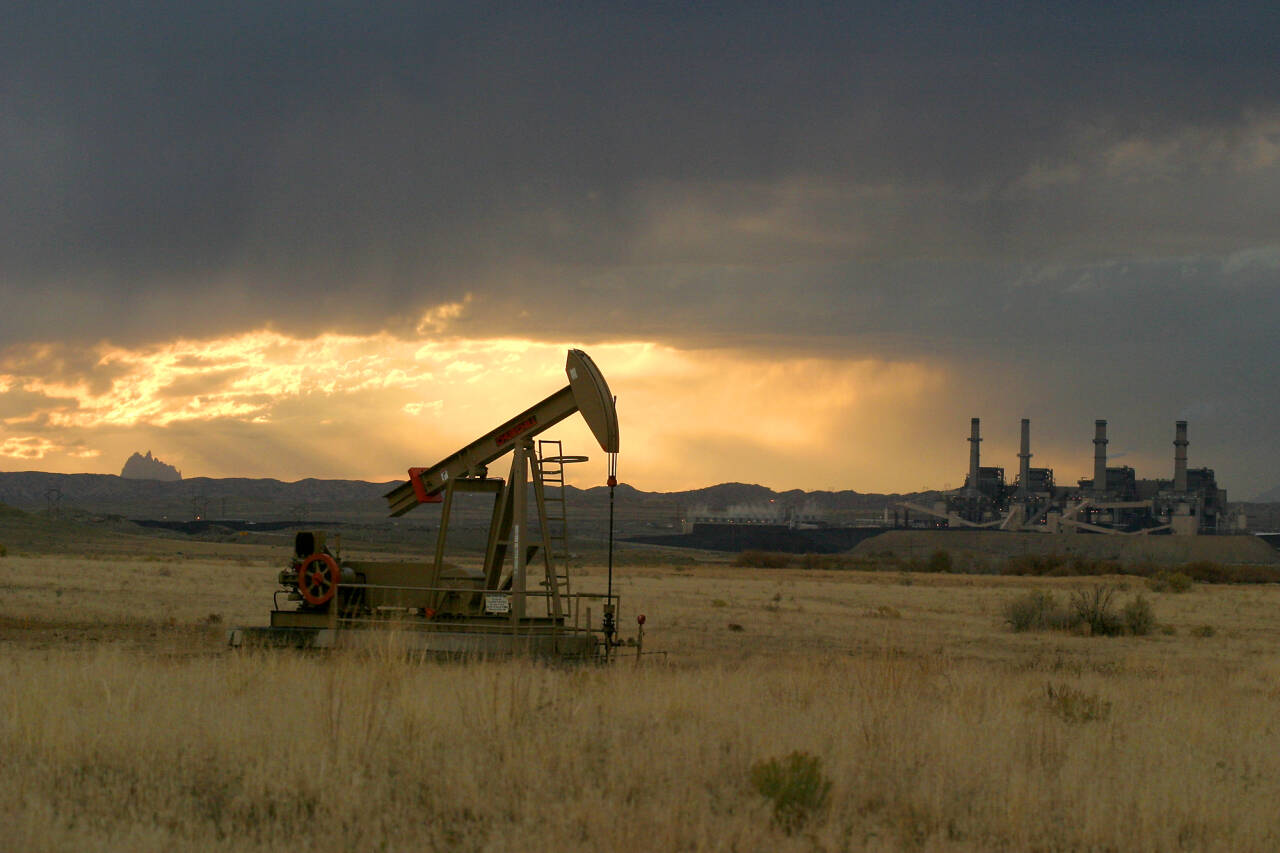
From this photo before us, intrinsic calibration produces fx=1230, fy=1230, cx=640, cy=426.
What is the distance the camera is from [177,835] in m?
7.09

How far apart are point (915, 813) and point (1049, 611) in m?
27.1

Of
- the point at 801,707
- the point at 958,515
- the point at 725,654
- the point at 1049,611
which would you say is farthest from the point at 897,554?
the point at 801,707

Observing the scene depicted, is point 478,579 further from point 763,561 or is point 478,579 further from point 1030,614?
point 763,561

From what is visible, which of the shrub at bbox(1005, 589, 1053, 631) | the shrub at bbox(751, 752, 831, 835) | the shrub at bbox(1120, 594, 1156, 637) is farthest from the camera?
the shrub at bbox(1005, 589, 1053, 631)

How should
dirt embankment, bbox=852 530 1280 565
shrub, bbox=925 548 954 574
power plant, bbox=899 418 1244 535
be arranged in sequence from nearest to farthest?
shrub, bbox=925 548 954 574
dirt embankment, bbox=852 530 1280 565
power plant, bbox=899 418 1244 535

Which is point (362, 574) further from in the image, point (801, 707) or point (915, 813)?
point (915, 813)

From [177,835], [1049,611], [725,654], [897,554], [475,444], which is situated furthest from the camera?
[897,554]

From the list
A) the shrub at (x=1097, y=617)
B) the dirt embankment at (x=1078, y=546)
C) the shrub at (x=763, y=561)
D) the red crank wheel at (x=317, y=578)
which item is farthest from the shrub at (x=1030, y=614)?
the dirt embankment at (x=1078, y=546)

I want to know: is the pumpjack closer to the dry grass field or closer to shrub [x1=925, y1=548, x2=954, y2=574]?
the dry grass field

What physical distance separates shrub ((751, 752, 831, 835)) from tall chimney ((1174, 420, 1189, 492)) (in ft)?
499

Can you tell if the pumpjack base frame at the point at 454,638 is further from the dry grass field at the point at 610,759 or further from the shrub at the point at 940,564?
the shrub at the point at 940,564

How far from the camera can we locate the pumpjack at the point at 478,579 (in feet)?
51.7

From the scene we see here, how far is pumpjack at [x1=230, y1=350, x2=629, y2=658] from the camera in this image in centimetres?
1575

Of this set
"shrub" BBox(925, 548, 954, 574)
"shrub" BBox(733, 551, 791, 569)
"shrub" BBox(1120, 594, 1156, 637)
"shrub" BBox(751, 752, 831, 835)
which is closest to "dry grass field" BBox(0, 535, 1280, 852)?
"shrub" BBox(751, 752, 831, 835)
